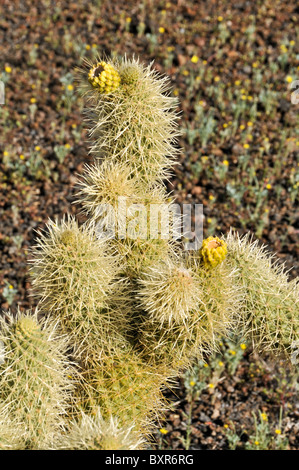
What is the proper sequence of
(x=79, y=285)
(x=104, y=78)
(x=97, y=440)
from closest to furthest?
(x=97, y=440)
(x=79, y=285)
(x=104, y=78)

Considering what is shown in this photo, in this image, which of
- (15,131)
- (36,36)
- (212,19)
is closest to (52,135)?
(15,131)

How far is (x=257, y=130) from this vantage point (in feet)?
18.9

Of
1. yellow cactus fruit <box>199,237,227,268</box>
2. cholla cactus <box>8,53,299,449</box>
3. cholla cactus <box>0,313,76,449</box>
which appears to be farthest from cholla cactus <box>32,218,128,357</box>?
yellow cactus fruit <box>199,237,227,268</box>

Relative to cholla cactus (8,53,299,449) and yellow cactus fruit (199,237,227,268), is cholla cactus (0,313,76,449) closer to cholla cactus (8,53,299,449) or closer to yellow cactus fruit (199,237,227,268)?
cholla cactus (8,53,299,449)

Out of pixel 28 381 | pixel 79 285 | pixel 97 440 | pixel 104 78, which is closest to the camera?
pixel 97 440

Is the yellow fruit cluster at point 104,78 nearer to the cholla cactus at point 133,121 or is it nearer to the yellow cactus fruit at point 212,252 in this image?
the cholla cactus at point 133,121

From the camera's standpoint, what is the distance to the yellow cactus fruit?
2490mm

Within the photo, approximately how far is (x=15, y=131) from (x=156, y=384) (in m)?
3.52

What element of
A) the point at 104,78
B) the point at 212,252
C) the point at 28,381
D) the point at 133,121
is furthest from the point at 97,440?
the point at 104,78

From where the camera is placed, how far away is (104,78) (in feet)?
9.11

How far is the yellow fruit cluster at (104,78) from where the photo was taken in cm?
278

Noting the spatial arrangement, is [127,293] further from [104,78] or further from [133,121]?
[104,78]

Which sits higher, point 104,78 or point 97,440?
point 104,78

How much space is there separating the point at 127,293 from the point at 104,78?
0.98m
